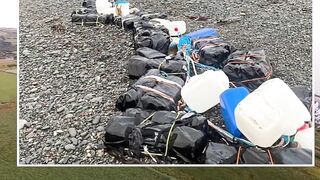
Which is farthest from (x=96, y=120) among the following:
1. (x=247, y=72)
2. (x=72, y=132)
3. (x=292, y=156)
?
(x=292, y=156)

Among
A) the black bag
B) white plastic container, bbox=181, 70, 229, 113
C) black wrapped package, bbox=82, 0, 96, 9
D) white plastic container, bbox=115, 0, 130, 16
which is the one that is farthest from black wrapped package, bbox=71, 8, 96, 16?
the black bag

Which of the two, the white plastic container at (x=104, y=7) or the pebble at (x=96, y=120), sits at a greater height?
the white plastic container at (x=104, y=7)

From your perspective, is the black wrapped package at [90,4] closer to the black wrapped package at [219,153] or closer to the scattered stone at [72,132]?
the scattered stone at [72,132]

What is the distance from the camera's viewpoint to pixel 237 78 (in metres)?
3.69

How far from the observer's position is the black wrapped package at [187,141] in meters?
3.44

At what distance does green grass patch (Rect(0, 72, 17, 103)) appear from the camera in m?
3.74

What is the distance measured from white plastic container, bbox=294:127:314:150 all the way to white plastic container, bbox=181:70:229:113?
551mm

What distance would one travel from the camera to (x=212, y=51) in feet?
12.4

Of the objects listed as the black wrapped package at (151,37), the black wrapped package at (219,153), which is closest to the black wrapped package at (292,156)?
the black wrapped package at (219,153)

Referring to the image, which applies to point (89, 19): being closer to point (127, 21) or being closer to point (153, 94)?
point (127, 21)

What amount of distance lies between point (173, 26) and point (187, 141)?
3.11ft

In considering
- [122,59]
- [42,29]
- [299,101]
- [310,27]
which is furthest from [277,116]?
[42,29]

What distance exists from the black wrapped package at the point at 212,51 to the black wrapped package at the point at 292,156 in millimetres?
684

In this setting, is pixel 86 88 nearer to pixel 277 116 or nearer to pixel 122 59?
pixel 122 59
